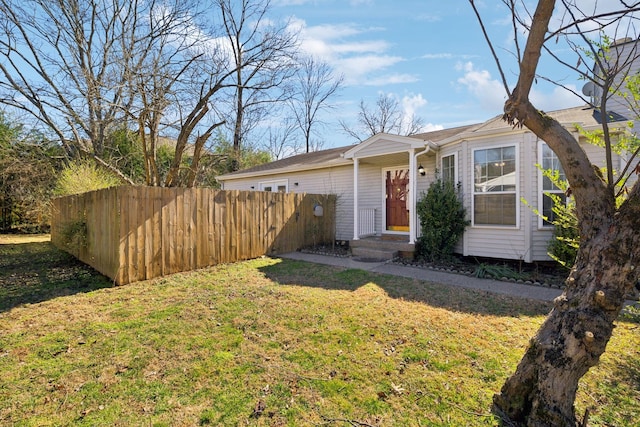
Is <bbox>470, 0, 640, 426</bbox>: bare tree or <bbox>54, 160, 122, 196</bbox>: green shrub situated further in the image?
<bbox>54, 160, 122, 196</bbox>: green shrub

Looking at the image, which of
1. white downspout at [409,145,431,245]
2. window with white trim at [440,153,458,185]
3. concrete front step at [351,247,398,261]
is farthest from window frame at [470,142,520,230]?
concrete front step at [351,247,398,261]

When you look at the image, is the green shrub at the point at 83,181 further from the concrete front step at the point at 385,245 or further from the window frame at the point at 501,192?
the window frame at the point at 501,192

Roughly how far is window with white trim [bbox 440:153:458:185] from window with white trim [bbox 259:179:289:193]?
6.52 metres

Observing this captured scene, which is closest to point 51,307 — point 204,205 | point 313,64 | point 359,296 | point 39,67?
point 204,205

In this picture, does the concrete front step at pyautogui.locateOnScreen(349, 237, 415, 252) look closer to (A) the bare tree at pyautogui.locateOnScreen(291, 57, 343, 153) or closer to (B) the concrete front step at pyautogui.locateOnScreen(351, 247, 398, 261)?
(B) the concrete front step at pyautogui.locateOnScreen(351, 247, 398, 261)

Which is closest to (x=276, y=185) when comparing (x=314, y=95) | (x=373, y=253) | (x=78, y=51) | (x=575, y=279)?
(x=373, y=253)

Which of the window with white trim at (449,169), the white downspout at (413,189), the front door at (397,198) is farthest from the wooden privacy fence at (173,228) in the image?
the window with white trim at (449,169)

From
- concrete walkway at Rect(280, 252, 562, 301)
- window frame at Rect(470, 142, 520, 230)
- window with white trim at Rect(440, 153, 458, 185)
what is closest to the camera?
concrete walkway at Rect(280, 252, 562, 301)

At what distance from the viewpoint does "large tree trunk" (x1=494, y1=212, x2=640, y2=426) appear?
1.83m

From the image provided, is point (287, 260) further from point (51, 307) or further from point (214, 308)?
point (51, 307)

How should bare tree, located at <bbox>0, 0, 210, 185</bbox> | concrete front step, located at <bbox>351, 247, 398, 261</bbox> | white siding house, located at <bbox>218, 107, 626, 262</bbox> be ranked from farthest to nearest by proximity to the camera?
bare tree, located at <bbox>0, 0, 210, 185</bbox> < concrete front step, located at <bbox>351, 247, 398, 261</bbox> < white siding house, located at <bbox>218, 107, 626, 262</bbox>

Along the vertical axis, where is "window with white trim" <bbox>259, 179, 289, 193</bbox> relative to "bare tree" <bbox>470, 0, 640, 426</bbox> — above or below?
above

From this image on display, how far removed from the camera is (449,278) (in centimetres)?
616

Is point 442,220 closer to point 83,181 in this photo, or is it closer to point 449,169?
point 449,169
